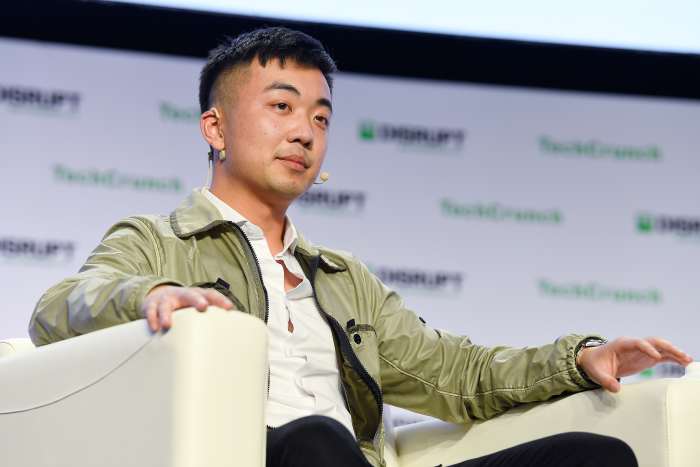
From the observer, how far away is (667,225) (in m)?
4.28

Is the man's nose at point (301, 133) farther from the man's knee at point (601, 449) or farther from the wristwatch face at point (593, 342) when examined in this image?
the man's knee at point (601, 449)

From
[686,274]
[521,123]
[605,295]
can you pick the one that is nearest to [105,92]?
[521,123]

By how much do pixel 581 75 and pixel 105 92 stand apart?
1.86 m

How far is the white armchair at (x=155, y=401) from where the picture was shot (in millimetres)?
1382

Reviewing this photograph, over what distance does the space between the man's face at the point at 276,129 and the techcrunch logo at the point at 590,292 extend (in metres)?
2.17

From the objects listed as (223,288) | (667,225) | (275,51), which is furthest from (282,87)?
(667,225)

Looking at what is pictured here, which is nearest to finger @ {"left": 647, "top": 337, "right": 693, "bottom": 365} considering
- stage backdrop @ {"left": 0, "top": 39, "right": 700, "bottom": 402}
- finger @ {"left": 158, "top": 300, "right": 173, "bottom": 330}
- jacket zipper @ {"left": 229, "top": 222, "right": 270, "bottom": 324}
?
jacket zipper @ {"left": 229, "top": 222, "right": 270, "bottom": 324}

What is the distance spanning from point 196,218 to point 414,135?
2260 mm

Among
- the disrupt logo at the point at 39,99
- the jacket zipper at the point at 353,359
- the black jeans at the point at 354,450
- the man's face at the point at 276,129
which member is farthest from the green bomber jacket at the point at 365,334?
the disrupt logo at the point at 39,99

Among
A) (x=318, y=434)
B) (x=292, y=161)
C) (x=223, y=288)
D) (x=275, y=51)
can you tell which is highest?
→ (x=275, y=51)

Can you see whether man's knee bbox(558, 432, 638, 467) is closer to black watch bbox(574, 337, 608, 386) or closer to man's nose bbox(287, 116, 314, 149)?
black watch bbox(574, 337, 608, 386)

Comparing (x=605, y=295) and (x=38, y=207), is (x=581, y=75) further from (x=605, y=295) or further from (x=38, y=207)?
(x=38, y=207)

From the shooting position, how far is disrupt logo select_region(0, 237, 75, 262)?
3.81 metres

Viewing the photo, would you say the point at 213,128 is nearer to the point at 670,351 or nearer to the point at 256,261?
the point at 256,261
